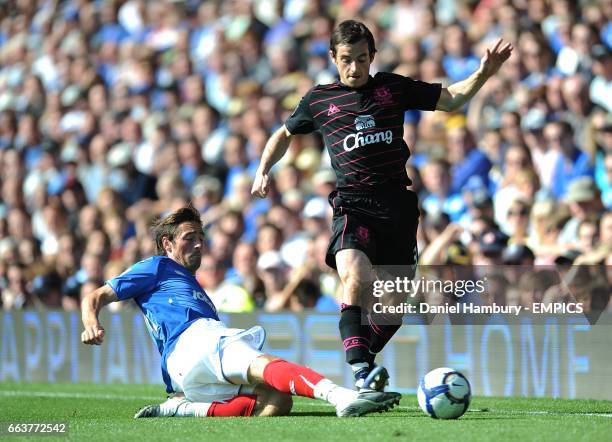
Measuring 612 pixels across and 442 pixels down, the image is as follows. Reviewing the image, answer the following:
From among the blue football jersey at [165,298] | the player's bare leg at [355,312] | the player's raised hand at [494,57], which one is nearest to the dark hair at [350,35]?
the player's raised hand at [494,57]

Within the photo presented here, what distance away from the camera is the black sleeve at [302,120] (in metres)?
7.69

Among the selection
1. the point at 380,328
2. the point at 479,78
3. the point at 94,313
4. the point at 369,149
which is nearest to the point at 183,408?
the point at 94,313

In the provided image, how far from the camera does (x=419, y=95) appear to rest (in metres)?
7.56

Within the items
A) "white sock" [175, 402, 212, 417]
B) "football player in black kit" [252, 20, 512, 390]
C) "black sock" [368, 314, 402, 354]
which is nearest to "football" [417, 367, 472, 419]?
"football player in black kit" [252, 20, 512, 390]

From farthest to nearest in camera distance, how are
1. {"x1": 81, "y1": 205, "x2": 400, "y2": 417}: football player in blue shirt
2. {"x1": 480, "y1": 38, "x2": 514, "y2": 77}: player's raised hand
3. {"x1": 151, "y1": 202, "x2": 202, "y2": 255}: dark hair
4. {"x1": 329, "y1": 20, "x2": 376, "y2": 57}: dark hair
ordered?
{"x1": 151, "y1": 202, "x2": 202, "y2": 255}: dark hair → {"x1": 480, "y1": 38, "x2": 514, "y2": 77}: player's raised hand → {"x1": 329, "y1": 20, "x2": 376, "y2": 57}: dark hair → {"x1": 81, "y1": 205, "x2": 400, "y2": 417}: football player in blue shirt

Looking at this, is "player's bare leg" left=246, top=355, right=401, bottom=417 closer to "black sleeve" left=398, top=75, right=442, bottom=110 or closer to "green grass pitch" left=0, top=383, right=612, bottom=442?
"green grass pitch" left=0, top=383, right=612, bottom=442

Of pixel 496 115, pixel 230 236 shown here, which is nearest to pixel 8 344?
pixel 230 236

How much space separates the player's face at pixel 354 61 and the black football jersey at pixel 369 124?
9cm

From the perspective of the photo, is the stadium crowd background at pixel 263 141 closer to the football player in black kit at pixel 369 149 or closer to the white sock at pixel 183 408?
the football player in black kit at pixel 369 149

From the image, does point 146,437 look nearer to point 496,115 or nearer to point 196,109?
point 496,115

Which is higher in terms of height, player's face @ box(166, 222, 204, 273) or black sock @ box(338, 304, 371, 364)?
player's face @ box(166, 222, 204, 273)

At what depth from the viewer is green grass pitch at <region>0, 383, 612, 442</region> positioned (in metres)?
5.89

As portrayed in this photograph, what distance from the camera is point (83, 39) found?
1920cm

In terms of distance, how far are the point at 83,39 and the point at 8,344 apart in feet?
25.3
